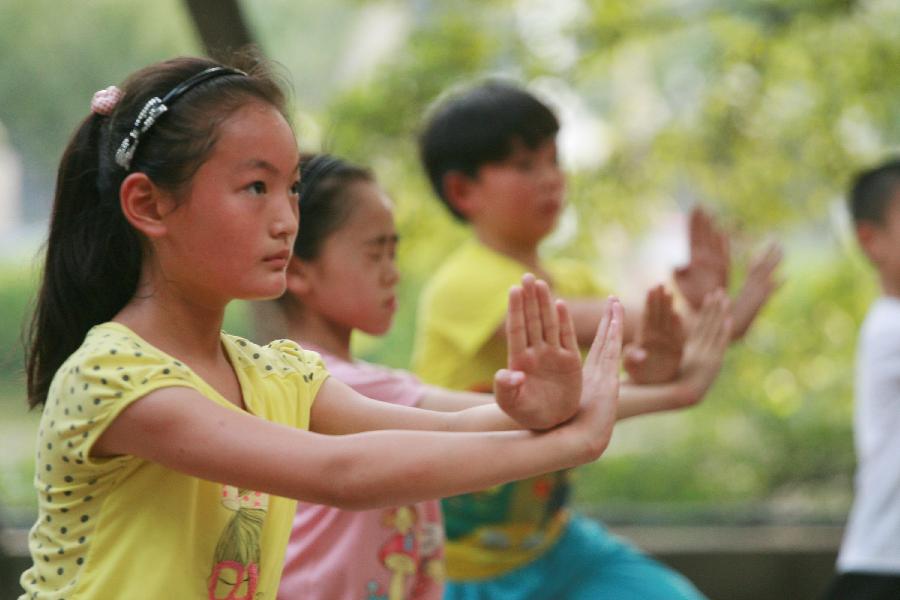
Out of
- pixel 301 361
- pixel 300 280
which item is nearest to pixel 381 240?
pixel 300 280

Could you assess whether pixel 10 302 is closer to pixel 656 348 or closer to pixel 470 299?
pixel 470 299

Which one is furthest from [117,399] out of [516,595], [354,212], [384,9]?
[384,9]

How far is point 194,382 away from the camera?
5.91 feet

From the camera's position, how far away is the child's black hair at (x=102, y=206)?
1885 millimetres

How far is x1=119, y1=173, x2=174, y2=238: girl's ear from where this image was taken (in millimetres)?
1872

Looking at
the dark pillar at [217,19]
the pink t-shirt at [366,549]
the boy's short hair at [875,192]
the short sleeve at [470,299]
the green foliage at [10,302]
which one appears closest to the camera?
the pink t-shirt at [366,549]

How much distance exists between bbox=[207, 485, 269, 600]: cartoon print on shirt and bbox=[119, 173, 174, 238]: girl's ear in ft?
1.19

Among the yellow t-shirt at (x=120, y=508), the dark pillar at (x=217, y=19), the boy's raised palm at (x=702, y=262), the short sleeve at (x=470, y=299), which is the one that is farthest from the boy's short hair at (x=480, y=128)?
the yellow t-shirt at (x=120, y=508)

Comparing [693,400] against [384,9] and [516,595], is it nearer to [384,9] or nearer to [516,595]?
[516,595]

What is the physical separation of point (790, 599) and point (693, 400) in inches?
128

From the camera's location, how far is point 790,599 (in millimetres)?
5680

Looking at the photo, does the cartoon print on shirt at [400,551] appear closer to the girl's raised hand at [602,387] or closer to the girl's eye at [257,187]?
the girl's raised hand at [602,387]

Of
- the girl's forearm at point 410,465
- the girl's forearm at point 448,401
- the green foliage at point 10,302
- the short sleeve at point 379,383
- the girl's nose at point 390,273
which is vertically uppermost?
the girl's nose at point 390,273

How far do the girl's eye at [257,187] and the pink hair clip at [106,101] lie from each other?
0.23 meters
